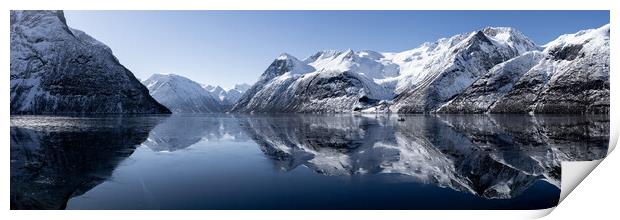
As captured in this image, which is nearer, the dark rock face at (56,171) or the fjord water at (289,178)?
the fjord water at (289,178)

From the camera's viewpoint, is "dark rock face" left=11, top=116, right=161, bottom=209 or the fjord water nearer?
the fjord water

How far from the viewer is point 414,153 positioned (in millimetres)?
34094

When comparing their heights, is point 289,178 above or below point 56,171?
below

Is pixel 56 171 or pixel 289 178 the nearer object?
pixel 289 178

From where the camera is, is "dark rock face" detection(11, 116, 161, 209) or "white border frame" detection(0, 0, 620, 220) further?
"dark rock face" detection(11, 116, 161, 209)
